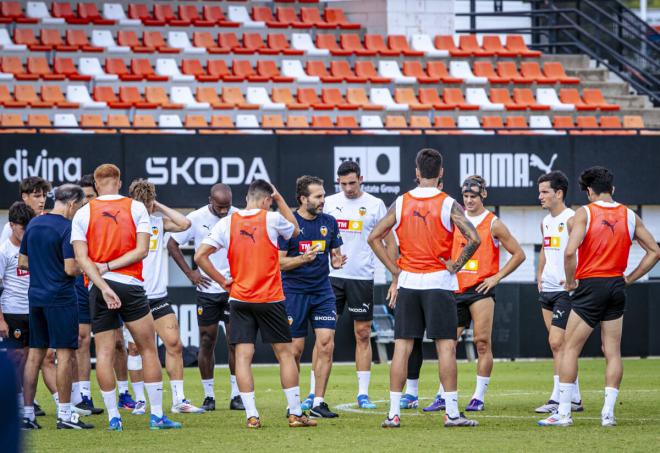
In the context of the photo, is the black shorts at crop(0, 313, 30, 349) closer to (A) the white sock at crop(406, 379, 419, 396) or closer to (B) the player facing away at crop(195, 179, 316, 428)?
(B) the player facing away at crop(195, 179, 316, 428)

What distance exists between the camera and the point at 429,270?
27.9 feet

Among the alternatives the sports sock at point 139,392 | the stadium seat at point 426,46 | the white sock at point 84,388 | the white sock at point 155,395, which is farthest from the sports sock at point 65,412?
the stadium seat at point 426,46

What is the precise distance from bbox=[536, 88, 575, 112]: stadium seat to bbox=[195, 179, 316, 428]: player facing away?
15.5 meters

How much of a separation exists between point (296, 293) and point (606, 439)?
3182 mm

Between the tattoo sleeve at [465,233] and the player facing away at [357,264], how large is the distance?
2134 mm

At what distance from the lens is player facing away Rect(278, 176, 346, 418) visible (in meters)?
9.69

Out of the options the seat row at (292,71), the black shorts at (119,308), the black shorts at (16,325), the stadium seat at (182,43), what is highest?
the stadium seat at (182,43)

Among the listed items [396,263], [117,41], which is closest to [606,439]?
[396,263]

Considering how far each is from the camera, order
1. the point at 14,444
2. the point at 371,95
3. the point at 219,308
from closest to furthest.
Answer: the point at 14,444
the point at 219,308
the point at 371,95

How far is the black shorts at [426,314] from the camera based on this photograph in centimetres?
849

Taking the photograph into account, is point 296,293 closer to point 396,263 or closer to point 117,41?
point 396,263

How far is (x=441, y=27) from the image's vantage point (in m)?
26.0

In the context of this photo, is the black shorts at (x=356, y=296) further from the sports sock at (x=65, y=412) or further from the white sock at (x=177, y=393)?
the sports sock at (x=65, y=412)

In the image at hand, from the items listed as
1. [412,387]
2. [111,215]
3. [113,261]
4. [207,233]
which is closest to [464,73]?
[207,233]
